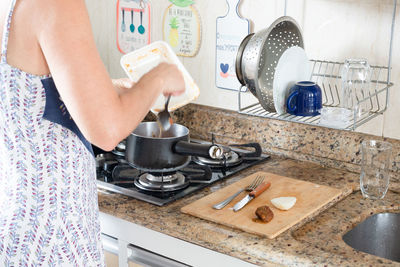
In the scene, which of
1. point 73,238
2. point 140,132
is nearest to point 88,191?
point 73,238

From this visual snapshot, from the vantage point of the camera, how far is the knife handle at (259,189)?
1434mm

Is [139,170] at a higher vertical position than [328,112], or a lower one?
lower

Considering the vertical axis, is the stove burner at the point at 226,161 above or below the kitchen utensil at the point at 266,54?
below

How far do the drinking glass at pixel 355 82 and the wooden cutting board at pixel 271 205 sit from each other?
25 cm

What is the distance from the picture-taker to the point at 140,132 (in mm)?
1672

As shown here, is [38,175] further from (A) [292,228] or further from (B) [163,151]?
(A) [292,228]

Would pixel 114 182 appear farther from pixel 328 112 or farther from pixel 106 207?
pixel 328 112

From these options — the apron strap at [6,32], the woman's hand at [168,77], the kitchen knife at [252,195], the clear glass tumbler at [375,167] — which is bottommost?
the kitchen knife at [252,195]

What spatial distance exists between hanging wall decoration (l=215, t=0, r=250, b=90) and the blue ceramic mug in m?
0.41

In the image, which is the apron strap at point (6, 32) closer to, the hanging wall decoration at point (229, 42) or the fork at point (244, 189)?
the fork at point (244, 189)

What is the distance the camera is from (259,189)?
57.5 inches

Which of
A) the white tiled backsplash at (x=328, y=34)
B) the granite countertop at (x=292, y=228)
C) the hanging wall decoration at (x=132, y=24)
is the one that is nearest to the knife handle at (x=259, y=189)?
the granite countertop at (x=292, y=228)

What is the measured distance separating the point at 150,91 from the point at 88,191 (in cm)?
29

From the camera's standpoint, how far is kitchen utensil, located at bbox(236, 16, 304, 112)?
1.45m
